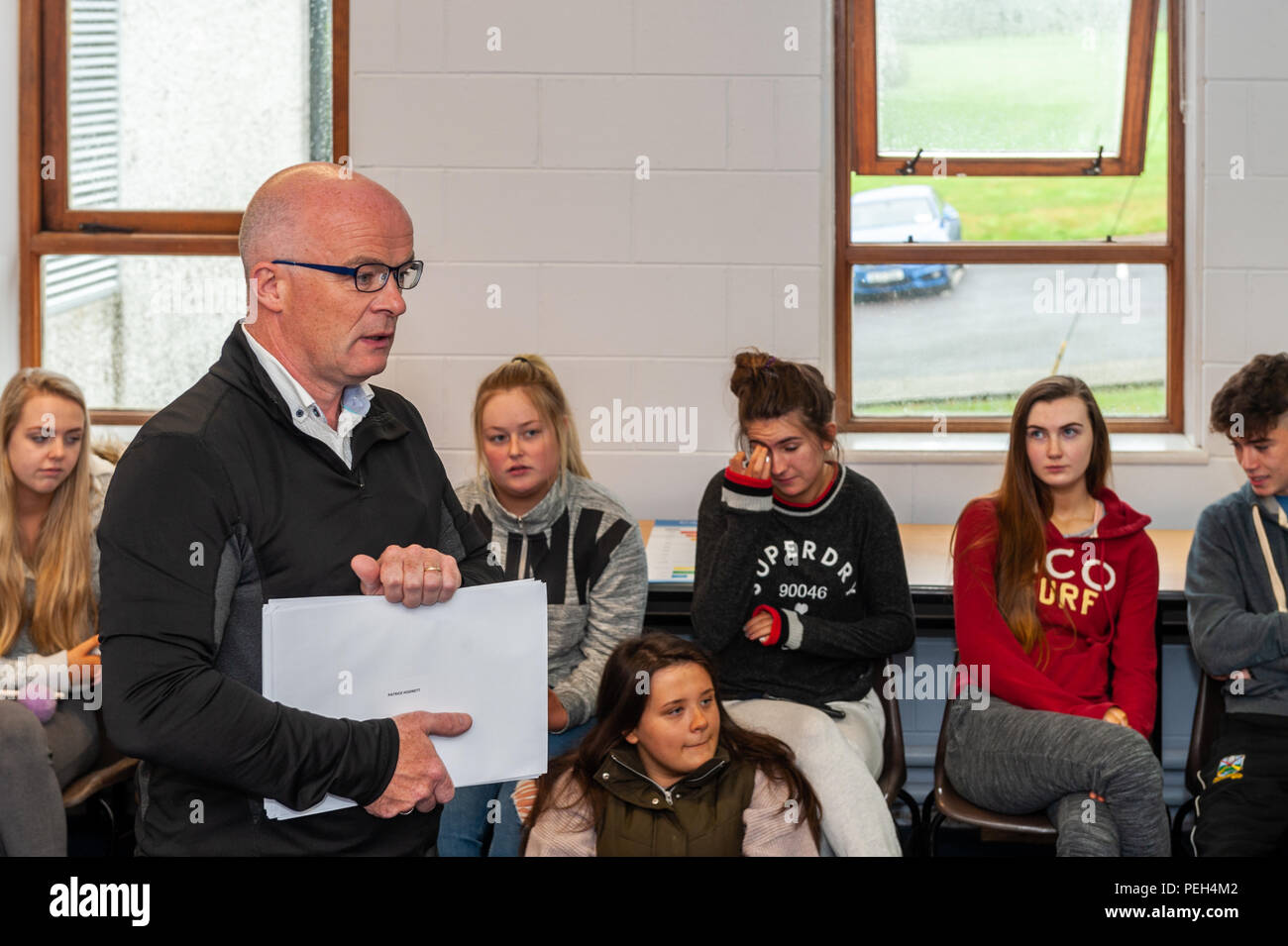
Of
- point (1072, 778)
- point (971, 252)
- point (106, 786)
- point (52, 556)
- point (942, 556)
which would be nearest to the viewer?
point (1072, 778)

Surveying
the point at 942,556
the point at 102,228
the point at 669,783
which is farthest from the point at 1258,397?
the point at 102,228

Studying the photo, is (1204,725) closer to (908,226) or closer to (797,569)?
(797,569)

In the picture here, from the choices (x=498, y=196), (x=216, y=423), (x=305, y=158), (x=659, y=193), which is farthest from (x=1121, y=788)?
(x=305, y=158)

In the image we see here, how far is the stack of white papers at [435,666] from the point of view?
1286 mm

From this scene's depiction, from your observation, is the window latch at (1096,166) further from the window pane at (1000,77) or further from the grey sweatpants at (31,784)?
the grey sweatpants at (31,784)

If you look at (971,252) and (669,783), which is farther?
(971,252)

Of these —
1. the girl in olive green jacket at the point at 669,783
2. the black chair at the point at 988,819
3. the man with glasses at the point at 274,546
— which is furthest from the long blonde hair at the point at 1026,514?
the man with glasses at the point at 274,546

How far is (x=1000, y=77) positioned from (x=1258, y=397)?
4.93 feet

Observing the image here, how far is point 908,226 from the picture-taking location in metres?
3.69

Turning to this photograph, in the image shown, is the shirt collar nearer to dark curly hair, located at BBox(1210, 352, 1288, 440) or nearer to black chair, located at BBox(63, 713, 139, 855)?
black chair, located at BBox(63, 713, 139, 855)
